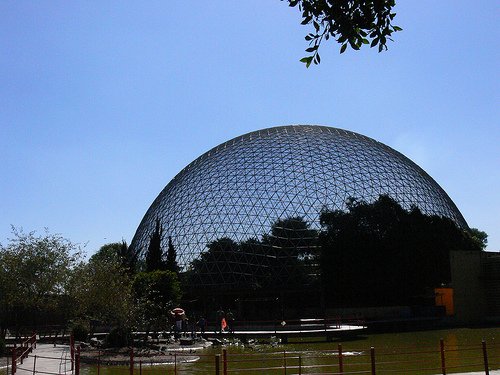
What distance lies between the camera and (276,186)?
57.3 meters

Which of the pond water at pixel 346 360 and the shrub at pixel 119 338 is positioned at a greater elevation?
the shrub at pixel 119 338

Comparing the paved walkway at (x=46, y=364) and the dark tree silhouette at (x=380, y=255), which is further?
the dark tree silhouette at (x=380, y=255)

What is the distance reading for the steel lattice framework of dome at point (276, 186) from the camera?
55719 mm

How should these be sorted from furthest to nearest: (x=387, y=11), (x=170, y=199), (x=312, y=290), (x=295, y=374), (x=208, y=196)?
(x=170, y=199) → (x=208, y=196) → (x=312, y=290) → (x=295, y=374) → (x=387, y=11)

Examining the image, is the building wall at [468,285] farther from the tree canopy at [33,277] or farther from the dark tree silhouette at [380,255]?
the tree canopy at [33,277]

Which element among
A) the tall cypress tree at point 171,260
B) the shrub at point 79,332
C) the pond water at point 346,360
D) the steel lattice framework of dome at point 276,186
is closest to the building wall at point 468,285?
the steel lattice framework of dome at point 276,186

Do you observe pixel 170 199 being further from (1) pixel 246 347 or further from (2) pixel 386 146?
(1) pixel 246 347

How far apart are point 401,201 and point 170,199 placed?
75.5 feet

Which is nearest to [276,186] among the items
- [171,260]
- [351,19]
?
[171,260]

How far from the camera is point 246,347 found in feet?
94.8

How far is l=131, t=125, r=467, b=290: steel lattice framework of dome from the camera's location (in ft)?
183

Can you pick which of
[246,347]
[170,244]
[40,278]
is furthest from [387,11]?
[170,244]

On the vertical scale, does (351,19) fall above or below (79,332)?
above

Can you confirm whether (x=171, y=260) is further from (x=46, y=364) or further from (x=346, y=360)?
(x=346, y=360)
